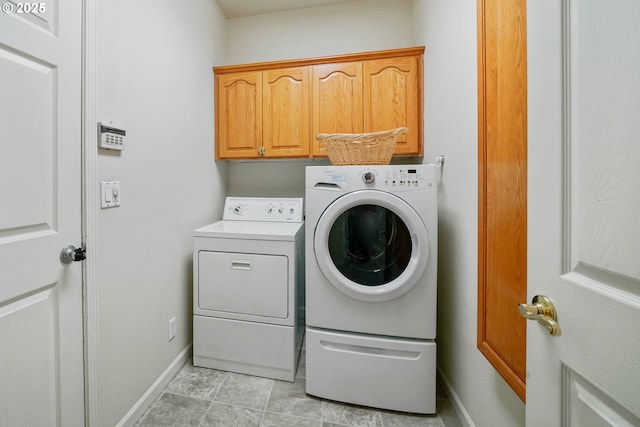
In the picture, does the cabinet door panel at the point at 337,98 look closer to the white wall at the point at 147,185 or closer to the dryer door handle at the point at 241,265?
the white wall at the point at 147,185

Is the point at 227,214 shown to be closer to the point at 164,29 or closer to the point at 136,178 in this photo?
the point at 136,178

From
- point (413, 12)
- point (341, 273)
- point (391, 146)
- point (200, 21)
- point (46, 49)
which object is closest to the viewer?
point (46, 49)

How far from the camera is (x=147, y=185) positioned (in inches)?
52.5

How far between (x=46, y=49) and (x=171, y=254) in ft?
3.50

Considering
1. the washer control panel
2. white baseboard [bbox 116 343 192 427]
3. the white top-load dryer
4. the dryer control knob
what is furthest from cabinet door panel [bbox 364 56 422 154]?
white baseboard [bbox 116 343 192 427]

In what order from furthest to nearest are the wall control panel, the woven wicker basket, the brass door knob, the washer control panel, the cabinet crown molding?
1. the washer control panel
2. the cabinet crown molding
3. the woven wicker basket
4. the wall control panel
5. the brass door knob

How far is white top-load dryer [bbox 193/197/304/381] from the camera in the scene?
1507 mm

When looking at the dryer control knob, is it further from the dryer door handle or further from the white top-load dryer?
the dryer door handle

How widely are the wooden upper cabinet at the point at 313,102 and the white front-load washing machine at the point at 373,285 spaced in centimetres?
69

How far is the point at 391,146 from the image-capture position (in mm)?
1467

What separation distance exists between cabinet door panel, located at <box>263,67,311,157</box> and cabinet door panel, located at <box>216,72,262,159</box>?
0.25ft

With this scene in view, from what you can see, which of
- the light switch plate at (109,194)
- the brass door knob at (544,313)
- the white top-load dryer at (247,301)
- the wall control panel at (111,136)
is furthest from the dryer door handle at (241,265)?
the brass door knob at (544,313)

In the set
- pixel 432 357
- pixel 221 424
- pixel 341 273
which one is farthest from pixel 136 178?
pixel 432 357

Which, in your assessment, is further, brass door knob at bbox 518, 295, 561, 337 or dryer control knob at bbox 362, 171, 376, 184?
dryer control knob at bbox 362, 171, 376, 184
